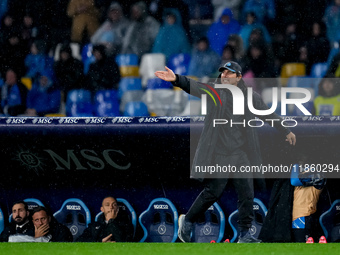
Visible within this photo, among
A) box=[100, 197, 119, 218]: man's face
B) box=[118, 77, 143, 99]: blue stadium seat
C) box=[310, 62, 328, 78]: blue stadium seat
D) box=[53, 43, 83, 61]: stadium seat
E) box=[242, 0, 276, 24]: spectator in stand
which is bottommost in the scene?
box=[100, 197, 119, 218]: man's face

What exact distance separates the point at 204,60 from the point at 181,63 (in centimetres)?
37

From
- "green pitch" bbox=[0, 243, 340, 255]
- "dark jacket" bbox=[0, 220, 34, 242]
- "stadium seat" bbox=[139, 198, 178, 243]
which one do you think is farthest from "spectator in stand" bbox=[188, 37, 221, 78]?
"green pitch" bbox=[0, 243, 340, 255]

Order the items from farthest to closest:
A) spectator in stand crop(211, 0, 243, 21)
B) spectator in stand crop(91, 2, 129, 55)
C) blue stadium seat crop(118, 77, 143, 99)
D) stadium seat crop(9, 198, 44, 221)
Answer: spectator in stand crop(91, 2, 129, 55)
spectator in stand crop(211, 0, 243, 21)
blue stadium seat crop(118, 77, 143, 99)
stadium seat crop(9, 198, 44, 221)

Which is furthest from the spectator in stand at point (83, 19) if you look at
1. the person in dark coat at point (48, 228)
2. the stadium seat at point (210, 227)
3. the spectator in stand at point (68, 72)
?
the stadium seat at point (210, 227)

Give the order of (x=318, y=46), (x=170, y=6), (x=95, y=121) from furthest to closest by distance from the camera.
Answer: (x=170, y=6), (x=318, y=46), (x=95, y=121)

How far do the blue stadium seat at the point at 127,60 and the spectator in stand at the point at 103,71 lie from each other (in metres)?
A: 0.44

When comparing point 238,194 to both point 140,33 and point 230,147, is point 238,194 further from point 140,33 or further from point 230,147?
point 140,33

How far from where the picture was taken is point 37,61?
11.0 m

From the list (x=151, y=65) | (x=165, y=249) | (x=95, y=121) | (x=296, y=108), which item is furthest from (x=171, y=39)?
(x=165, y=249)

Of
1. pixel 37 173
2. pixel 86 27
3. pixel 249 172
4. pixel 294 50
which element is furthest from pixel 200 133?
pixel 86 27

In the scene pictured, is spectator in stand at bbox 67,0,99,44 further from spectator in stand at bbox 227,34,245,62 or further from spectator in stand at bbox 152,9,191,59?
spectator in stand at bbox 227,34,245,62

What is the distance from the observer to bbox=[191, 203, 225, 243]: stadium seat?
768 centimetres

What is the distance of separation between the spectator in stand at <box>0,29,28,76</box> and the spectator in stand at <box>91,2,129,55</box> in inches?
43.6

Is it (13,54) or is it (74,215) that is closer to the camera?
(74,215)
